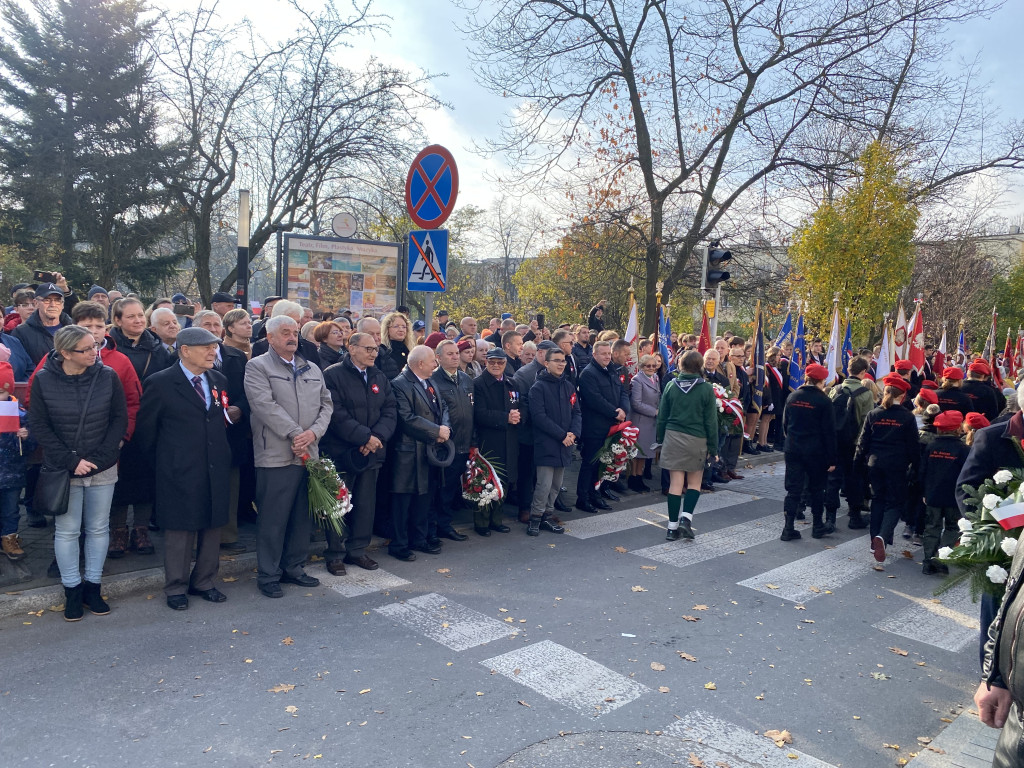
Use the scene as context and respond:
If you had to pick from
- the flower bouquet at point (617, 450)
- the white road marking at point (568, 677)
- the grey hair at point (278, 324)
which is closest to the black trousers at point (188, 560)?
the grey hair at point (278, 324)

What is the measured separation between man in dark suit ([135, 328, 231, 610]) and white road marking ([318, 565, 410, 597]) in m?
0.93

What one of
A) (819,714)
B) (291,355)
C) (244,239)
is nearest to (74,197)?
(244,239)

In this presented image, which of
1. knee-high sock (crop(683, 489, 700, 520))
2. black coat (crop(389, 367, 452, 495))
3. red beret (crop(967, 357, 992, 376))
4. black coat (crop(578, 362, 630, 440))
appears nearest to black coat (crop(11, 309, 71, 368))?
black coat (crop(389, 367, 452, 495))

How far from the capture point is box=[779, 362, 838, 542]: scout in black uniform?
8641 millimetres

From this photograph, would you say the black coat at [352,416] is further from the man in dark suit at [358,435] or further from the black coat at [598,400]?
the black coat at [598,400]

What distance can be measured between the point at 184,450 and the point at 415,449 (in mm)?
2174

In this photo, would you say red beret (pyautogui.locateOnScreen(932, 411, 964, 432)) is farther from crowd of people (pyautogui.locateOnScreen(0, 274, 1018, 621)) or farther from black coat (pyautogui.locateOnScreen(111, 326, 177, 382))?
black coat (pyautogui.locateOnScreen(111, 326, 177, 382))

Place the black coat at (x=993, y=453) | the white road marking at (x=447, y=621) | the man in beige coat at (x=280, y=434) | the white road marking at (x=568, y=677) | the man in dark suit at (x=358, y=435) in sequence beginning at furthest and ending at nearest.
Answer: the man in dark suit at (x=358, y=435) → the man in beige coat at (x=280, y=434) → the white road marking at (x=447, y=621) → the black coat at (x=993, y=453) → the white road marking at (x=568, y=677)

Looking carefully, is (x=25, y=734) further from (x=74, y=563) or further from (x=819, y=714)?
(x=819, y=714)

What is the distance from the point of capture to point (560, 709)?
4516 millimetres

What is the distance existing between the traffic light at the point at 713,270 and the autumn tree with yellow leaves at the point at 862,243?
6010 mm

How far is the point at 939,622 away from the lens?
21.0 ft

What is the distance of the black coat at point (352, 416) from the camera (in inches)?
269

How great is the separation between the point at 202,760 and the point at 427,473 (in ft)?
12.4
